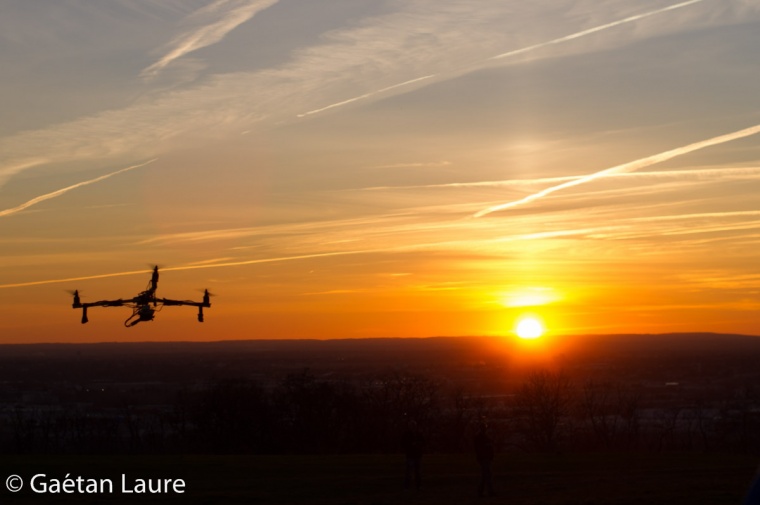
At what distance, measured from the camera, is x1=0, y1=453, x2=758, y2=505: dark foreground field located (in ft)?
103

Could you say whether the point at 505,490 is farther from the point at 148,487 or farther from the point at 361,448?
the point at 361,448

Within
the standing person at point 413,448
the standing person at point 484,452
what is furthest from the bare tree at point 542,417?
the standing person at point 484,452

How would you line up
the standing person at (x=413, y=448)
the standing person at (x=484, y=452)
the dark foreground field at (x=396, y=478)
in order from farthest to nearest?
the standing person at (x=413, y=448) → the dark foreground field at (x=396, y=478) → the standing person at (x=484, y=452)

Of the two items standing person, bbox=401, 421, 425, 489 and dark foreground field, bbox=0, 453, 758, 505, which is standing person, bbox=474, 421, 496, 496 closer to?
dark foreground field, bbox=0, 453, 758, 505

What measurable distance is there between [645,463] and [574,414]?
7558 centimetres

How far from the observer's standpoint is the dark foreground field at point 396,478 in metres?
31.3

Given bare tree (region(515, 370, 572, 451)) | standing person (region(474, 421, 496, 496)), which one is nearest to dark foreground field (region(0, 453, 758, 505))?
standing person (region(474, 421, 496, 496))

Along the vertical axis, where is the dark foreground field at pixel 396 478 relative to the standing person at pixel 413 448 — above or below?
below

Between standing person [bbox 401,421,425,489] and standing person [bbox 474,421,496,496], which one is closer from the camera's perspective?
standing person [bbox 474,421,496,496]

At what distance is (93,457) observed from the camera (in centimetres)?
4625

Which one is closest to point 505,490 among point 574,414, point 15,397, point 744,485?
point 744,485

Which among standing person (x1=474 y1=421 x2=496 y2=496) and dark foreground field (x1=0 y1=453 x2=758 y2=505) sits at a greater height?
standing person (x1=474 y1=421 x2=496 y2=496)

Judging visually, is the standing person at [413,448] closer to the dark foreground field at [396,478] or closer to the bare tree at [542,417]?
the dark foreground field at [396,478]

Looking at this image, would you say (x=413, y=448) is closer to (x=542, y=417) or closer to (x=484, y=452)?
(x=484, y=452)
